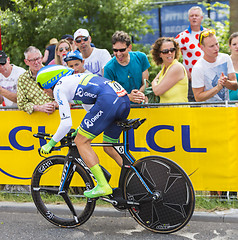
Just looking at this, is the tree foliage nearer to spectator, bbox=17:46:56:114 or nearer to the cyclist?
spectator, bbox=17:46:56:114

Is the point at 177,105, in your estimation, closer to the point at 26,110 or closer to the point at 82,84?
the point at 82,84

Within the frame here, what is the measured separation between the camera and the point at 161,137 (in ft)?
20.1

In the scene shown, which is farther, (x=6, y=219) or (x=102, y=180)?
(x=6, y=219)

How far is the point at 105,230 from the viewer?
5.46 m

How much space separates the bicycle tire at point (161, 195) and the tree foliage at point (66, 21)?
7.40 metres

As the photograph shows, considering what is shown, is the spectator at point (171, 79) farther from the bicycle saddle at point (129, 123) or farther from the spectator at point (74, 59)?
the bicycle saddle at point (129, 123)

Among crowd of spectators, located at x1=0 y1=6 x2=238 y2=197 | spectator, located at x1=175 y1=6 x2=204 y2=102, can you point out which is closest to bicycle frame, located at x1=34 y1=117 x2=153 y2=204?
crowd of spectators, located at x1=0 y1=6 x2=238 y2=197

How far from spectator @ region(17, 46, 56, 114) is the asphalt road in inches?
60.6

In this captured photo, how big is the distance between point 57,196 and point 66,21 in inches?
270

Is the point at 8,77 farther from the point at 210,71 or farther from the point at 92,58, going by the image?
the point at 210,71

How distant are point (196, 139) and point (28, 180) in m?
2.48

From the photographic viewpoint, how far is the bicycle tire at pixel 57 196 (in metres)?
5.47

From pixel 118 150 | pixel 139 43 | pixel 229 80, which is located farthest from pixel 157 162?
pixel 139 43

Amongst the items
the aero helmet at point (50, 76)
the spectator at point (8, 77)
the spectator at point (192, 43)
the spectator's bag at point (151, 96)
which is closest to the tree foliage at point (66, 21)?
the spectator at point (192, 43)
